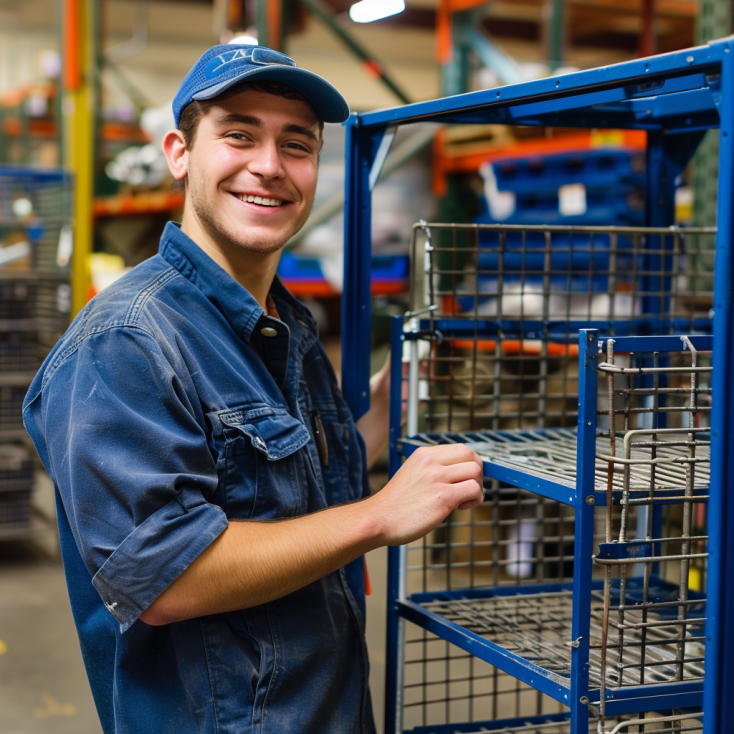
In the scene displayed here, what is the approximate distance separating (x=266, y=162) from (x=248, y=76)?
0.54 ft

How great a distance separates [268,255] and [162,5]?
1405cm

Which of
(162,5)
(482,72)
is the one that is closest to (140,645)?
(482,72)

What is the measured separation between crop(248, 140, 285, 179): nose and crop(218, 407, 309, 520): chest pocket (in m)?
0.44

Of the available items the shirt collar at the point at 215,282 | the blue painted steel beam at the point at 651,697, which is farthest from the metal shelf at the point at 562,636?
the shirt collar at the point at 215,282

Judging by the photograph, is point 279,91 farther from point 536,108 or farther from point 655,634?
point 655,634

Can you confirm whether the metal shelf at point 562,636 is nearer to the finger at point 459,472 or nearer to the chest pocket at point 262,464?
the finger at point 459,472

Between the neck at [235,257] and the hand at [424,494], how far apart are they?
1.60 feet

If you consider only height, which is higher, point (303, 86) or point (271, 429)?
point (303, 86)

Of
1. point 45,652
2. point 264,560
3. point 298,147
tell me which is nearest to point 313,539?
point 264,560

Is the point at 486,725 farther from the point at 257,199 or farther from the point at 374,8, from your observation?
the point at 374,8

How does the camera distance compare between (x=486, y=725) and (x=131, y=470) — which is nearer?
(x=131, y=470)

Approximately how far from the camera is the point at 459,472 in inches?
63.1

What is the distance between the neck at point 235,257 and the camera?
5.83ft

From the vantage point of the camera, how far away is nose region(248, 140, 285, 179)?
67.5 inches
